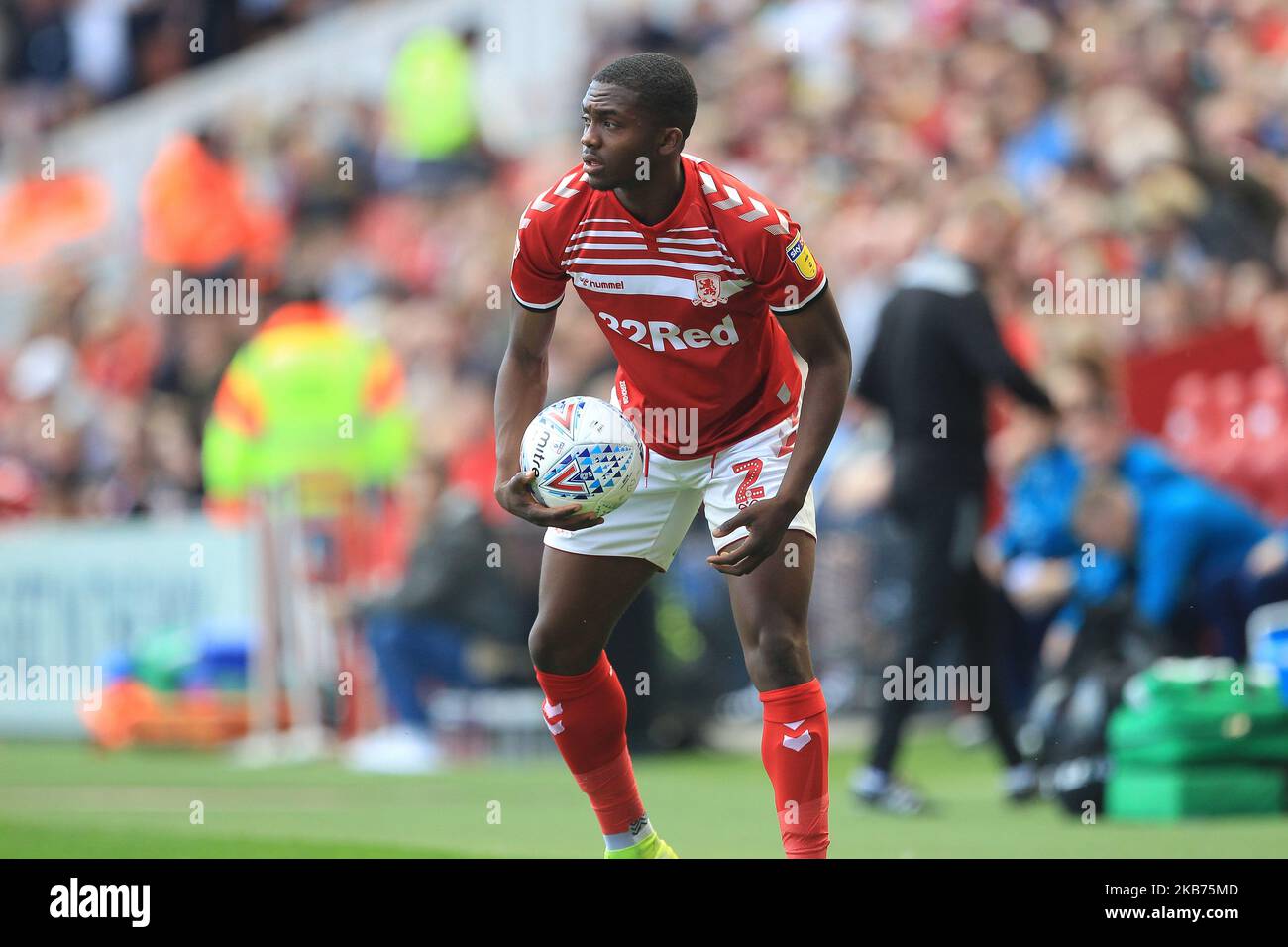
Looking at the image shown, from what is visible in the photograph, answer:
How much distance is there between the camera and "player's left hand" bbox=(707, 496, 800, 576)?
590cm

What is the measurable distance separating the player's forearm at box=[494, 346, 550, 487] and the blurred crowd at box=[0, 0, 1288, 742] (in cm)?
420

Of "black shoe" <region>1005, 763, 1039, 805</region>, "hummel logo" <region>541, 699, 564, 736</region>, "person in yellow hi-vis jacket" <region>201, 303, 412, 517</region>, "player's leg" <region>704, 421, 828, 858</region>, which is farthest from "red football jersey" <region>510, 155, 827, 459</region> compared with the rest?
"person in yellow hi-vis jacket" <region>201, 303, 412, 517</region>

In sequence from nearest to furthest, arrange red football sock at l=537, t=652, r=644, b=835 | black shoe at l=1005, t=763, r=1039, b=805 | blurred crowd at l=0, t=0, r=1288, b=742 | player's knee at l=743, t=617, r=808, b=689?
player's knee at l=743, t=617, r=808, b=689, red football sock at l=537, t=652, r=644, b=835, black shoe at l=1005, t=763, r=1039, b=805, blurred crowd at l=0, t=0, r=1288, b=742

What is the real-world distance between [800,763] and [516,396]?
57.8 inches

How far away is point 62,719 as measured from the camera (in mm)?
13922

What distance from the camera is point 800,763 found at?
6121 millimetres

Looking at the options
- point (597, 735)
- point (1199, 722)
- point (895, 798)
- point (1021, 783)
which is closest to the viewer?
point (597, 735)

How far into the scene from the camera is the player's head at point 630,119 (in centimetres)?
584

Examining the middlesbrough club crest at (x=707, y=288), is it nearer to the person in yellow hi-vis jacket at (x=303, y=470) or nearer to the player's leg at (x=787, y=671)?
the player's leg at (x=787, y=671)

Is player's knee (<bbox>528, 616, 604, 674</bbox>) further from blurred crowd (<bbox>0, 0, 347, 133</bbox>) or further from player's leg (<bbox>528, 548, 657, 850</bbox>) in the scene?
blurred crowd (<bbox>0, 0, 347, 133</bbox>)

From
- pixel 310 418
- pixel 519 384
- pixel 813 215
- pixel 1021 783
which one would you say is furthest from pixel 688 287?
pixel 813 215

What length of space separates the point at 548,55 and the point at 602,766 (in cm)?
1349

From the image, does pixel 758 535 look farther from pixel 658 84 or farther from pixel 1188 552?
pixel 1188 552

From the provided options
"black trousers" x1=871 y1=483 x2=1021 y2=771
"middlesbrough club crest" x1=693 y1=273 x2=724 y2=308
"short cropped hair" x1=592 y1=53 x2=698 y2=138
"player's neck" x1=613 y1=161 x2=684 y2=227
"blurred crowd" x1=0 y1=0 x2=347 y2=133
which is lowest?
"black trousers" x1=871 y1=483 x2=1021 y2=771
